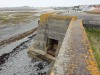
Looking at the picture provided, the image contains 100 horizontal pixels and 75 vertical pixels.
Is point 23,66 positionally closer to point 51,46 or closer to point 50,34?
point 51,46

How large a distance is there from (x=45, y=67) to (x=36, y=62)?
1727 millimetres

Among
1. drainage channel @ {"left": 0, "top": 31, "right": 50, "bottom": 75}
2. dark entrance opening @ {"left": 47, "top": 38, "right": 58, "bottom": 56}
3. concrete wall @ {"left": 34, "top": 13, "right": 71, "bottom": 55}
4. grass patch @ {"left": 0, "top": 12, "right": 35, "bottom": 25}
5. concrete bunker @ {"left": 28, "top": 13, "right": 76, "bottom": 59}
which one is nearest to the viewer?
drainage channel @ {"left": 0, "top": 31, "right": 50, "bottom": 75}

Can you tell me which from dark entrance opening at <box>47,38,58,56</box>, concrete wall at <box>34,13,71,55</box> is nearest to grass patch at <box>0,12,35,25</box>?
concrete wall at <box>34,13,71,55</box>

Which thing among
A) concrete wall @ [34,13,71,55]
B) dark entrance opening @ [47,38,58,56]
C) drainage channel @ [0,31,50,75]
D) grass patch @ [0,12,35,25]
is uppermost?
concrete wall @ [34,13,71,55]

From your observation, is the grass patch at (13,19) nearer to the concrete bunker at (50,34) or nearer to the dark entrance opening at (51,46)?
the concrete bunker at (50,34)

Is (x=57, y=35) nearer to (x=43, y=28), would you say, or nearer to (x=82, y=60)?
(x=43, y=28)

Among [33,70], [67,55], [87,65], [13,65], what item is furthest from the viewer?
[13,65]

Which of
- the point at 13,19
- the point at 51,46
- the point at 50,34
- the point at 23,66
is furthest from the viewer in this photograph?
the point at 13,19

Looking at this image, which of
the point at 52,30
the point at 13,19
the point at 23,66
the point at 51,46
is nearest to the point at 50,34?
the point at 52,30

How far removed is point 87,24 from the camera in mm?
14469

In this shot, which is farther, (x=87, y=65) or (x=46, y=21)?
(x=46, y=21)

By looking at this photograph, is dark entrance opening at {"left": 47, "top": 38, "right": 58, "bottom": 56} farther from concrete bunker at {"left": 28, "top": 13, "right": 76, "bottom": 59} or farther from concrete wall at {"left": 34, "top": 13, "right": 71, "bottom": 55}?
concrete wall at {"left": 34, "top": 13, "right": 71, "bottom": 55}

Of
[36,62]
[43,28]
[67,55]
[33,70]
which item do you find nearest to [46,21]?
[43,28]

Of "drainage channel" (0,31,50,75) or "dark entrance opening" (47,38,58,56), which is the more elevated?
"dark entrance opening" (47,38,58,56)
